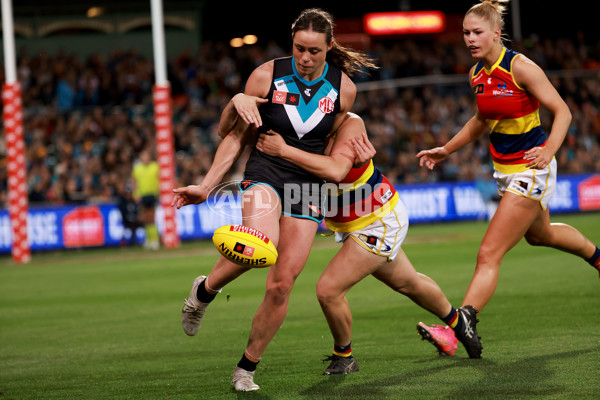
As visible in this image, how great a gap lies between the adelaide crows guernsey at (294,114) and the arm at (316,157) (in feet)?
0.38

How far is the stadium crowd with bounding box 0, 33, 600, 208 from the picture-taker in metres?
23.2

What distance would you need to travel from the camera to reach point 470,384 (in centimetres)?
514

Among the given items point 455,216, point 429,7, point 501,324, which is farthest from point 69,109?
point 501,324

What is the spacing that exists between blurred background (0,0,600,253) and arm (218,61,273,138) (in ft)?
49.2

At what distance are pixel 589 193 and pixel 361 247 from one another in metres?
19.9

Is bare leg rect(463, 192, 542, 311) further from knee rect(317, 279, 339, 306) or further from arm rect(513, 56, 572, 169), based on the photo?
knee rect(317, 279, 339, 306)

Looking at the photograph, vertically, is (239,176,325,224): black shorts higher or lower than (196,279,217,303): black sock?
higher

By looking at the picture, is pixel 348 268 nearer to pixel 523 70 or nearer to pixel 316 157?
pixel 316 157

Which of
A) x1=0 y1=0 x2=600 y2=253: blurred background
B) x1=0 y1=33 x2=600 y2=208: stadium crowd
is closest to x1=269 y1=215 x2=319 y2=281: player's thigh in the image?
x1=0 y1=0 x2=600 y2=253: blurred background

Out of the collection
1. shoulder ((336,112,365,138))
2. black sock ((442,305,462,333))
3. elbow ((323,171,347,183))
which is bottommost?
black sock ((442,305,462,333))

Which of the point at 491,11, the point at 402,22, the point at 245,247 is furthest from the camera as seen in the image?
the point at 402,22

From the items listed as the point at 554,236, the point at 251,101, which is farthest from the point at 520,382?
the point at 251,101

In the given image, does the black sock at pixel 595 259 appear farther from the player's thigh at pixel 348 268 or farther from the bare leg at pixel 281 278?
the bare leg at pixel 281 278

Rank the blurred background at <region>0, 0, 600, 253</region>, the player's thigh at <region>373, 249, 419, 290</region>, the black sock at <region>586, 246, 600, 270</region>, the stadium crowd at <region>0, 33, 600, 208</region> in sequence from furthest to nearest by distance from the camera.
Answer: the blurred background at <region>0, 0, 600, 253</region>, the stadium crowd at <region>0, 33, 600, 208</region>, the black sock at <region>586, 246, 600, 270</region>, the player's thigh at <region>373, 249, 419, 290</region>
